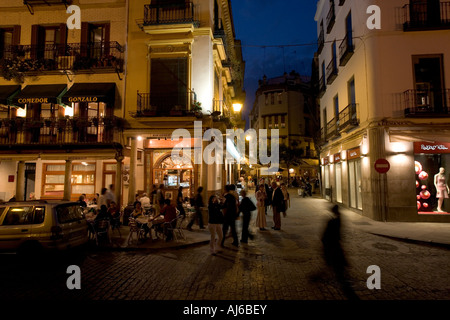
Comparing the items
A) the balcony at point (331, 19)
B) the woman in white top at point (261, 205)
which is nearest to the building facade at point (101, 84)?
the woman in white top at point (261, 205)

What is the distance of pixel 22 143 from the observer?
13383 mm

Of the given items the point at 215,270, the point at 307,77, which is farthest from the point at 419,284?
the point at 307,77

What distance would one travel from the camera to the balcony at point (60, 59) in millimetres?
13812

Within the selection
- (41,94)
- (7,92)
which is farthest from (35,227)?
(7,92)

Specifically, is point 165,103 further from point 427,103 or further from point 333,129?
point 427,103

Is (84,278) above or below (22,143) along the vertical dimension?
below

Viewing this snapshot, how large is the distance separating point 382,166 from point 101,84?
1422 centimetres

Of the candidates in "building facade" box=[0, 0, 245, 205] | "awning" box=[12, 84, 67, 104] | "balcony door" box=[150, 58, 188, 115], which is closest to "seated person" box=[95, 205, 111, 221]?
"building facade" box=[0, 0, 245, 205]

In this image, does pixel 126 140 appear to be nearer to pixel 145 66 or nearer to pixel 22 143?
pixel 145 66

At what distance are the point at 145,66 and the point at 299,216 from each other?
38.1 feet

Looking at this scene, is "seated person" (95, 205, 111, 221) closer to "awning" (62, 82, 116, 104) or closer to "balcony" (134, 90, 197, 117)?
"balcony" (134, 90, 197, 117)

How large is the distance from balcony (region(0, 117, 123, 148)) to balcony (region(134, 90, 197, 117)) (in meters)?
1.50

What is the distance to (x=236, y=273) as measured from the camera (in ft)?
19.7
